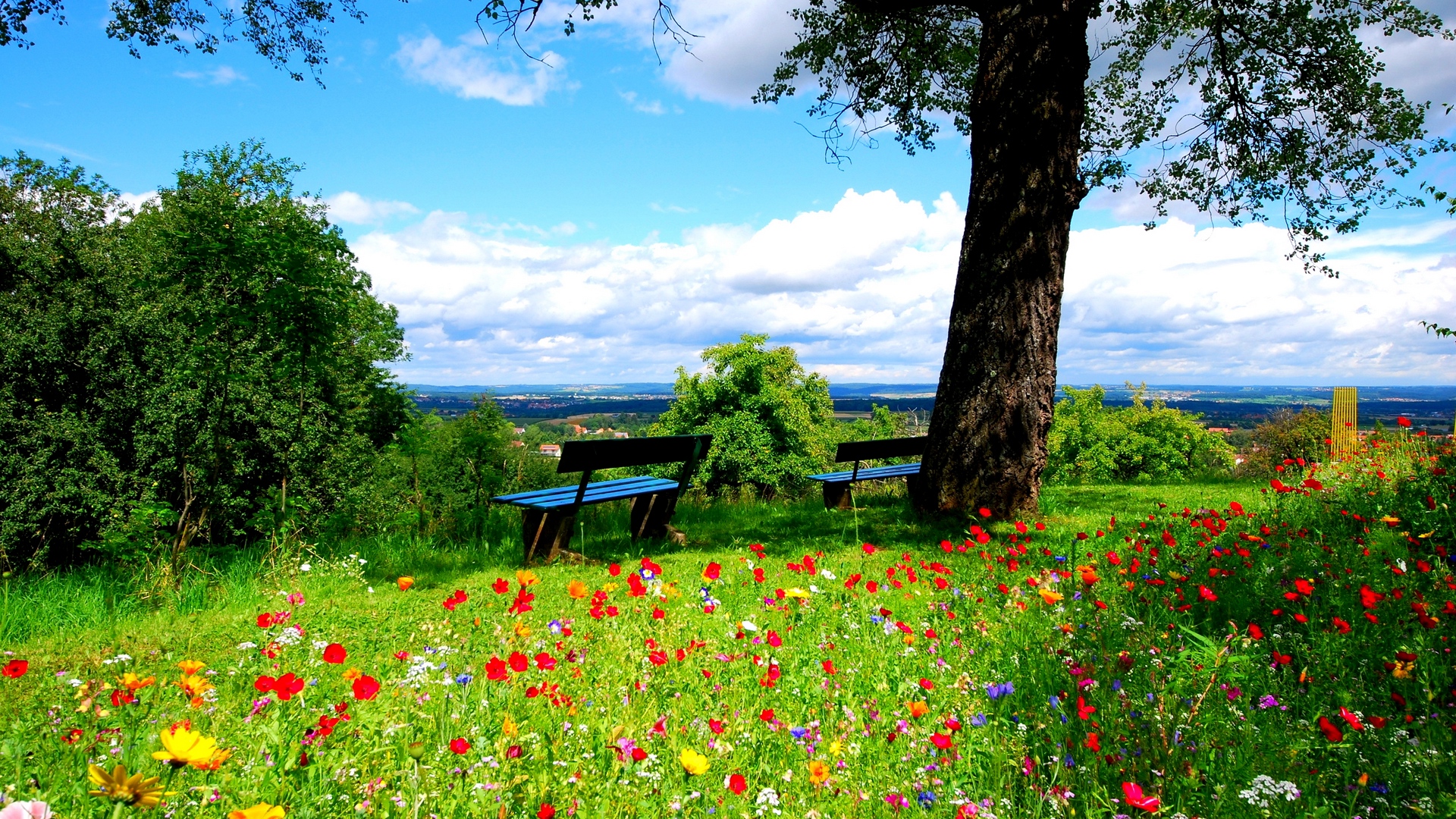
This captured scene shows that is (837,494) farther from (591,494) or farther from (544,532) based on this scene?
(544,532)

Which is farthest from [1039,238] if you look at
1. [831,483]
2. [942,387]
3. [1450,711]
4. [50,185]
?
[50,185]

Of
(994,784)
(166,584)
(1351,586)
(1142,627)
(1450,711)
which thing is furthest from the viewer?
(166,584)

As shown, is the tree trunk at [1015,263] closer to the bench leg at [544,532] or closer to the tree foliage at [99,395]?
the bench leg at [544,532]

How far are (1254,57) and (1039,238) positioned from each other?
563cm

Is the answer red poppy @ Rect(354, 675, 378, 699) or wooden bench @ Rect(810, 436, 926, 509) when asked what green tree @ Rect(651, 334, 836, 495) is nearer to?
wooden bench @ Rect(810, 436, 926, 509)

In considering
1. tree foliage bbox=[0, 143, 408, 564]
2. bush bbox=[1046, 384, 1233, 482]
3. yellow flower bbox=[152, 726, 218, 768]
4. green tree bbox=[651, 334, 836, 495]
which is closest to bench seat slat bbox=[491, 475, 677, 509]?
yellow flower bbox=[152, 726, 218, 768]

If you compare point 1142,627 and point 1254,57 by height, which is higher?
point 1254,57

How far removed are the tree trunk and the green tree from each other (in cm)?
976

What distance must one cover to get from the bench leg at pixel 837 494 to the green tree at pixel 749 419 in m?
7.36

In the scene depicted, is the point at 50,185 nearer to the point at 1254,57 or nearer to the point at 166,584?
the point at 166,584

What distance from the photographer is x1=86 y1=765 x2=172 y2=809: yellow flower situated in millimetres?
974

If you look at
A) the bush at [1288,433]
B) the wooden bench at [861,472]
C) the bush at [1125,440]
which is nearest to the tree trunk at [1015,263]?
the wooden bench at [861,472]

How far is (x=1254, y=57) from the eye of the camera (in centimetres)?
920

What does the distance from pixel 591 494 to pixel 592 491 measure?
3.9 inches
